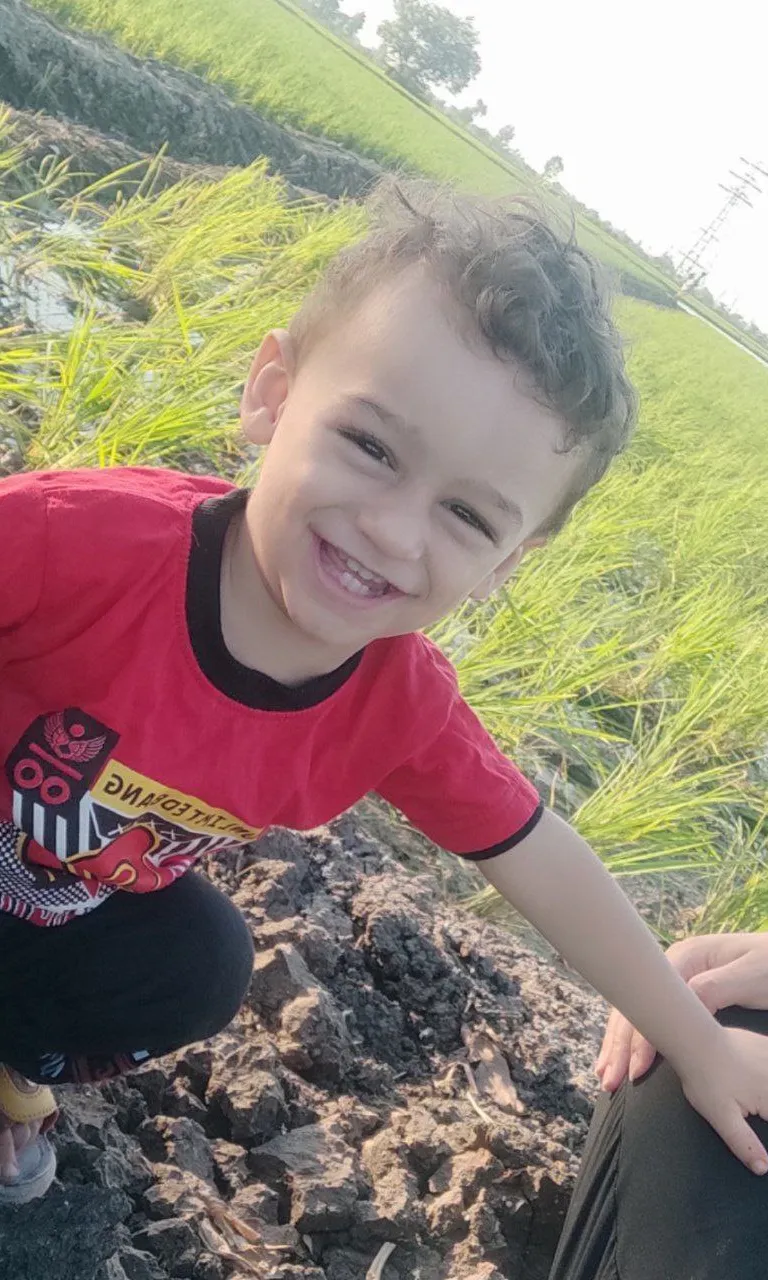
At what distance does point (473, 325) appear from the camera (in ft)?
2.60

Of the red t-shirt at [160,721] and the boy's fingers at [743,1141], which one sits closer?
the red t-shirt at [160,721]

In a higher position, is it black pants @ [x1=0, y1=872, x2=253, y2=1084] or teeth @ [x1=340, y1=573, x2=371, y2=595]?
teeth @ [x1=340, y1=573, x2=371, y2=595]

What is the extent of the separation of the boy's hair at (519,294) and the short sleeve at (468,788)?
0.22m

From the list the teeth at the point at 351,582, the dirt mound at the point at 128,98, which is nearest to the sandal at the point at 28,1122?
the teeth at the point at 351,582

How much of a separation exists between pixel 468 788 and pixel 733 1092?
36 centimetres

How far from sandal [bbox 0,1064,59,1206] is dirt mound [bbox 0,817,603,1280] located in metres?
0.02

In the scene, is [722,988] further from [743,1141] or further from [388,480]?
[388,480]

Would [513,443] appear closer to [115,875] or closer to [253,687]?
[253,687]

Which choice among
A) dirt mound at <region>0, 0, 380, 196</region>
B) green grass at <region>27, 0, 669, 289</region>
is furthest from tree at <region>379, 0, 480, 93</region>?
dirt mound at <region>0, 0, 380, 196</region>

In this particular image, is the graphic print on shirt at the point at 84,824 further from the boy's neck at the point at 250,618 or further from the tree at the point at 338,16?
the tree at the point at 338,16

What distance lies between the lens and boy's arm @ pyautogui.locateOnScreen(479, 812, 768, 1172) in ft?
3.16

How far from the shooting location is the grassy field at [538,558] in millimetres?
1847

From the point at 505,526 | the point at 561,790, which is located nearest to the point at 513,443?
the point at 505,526

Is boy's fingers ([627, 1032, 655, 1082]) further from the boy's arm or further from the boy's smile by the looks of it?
the boy's smile
